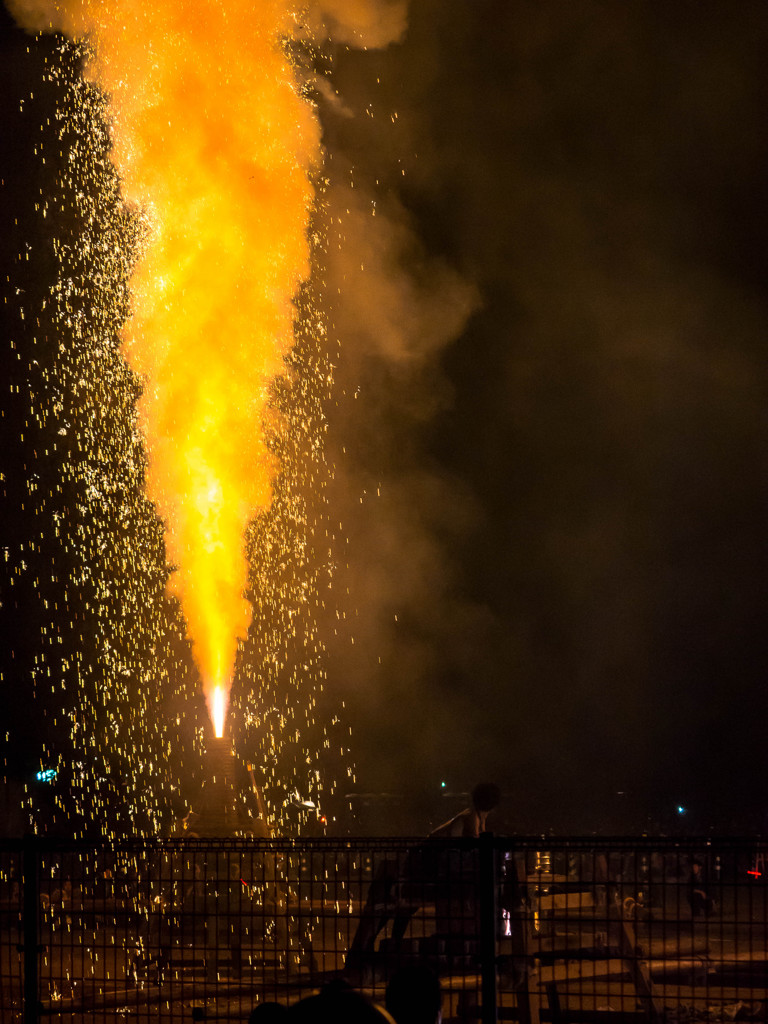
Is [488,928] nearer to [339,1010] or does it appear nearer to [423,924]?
[423,924]

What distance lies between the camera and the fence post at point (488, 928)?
14.7 feet

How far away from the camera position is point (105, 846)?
4875 mm

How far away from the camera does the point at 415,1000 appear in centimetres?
293

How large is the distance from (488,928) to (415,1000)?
1.66 meters

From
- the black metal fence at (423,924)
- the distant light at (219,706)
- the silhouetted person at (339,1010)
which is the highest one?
the distant light at (219,706)

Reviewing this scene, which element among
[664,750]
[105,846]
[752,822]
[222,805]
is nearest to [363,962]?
[105,846]

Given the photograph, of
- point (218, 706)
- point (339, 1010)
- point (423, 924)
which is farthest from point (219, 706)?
point (339, 1010)

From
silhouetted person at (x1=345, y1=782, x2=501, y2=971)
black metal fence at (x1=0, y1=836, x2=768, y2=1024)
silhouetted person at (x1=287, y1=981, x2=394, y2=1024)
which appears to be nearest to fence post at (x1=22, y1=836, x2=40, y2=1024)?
black metal fence at (x1=0, y1=836, x2=768, y2=1024)

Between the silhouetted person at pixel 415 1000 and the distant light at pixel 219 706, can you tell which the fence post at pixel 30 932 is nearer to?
the silhouetted person at pixel 415 1000

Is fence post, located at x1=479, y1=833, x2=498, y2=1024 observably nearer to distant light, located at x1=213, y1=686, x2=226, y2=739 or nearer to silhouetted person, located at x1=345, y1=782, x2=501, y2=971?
silhouetted person, located at x1=345, y1=782, x2=501, y2=971

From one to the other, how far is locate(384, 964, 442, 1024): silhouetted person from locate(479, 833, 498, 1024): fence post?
152 centimetres

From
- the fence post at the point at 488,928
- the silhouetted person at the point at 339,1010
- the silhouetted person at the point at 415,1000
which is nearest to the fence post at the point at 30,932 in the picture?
the fence post at the point at 488,928

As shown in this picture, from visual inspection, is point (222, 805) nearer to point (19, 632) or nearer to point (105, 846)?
point (105, 846)

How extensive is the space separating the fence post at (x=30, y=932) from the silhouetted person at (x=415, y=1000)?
2.52m
